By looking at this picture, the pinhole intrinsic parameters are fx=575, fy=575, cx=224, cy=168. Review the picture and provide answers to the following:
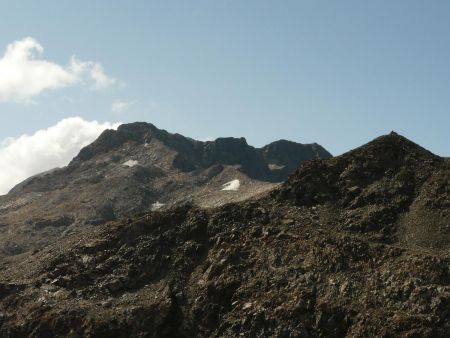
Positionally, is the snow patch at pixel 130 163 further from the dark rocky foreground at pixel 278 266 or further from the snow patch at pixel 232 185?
the dark rocky foreground at pixel 278 266

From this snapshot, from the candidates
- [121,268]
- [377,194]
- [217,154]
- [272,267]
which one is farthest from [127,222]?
[217,154]

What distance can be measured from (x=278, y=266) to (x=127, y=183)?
314ft

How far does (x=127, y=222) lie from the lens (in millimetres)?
55719

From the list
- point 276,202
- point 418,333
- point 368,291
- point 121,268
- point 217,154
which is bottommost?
point 418,333

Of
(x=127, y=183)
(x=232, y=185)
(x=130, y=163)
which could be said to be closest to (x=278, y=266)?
(x=232, y=185)

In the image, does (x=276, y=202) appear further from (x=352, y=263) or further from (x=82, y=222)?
(x=82, y=222)

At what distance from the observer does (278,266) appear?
141ft

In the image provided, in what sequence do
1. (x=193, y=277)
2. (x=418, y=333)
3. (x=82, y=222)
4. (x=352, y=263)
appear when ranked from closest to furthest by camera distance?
(x=418, y=333)
(x=352, y=263)
(x=193, y=277)
(x=82, y=222)

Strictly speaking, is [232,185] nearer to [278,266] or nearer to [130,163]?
[130,163]

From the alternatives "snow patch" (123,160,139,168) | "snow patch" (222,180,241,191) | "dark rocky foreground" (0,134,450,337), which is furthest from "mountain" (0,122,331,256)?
"dark rocky foreground" (0,134,450,337)

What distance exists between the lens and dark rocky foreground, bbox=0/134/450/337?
37.6 meters

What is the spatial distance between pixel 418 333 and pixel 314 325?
663cm

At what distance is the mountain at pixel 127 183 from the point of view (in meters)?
111

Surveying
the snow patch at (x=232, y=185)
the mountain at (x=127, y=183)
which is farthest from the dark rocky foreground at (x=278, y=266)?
the snow patch at (x=232, y=185)
